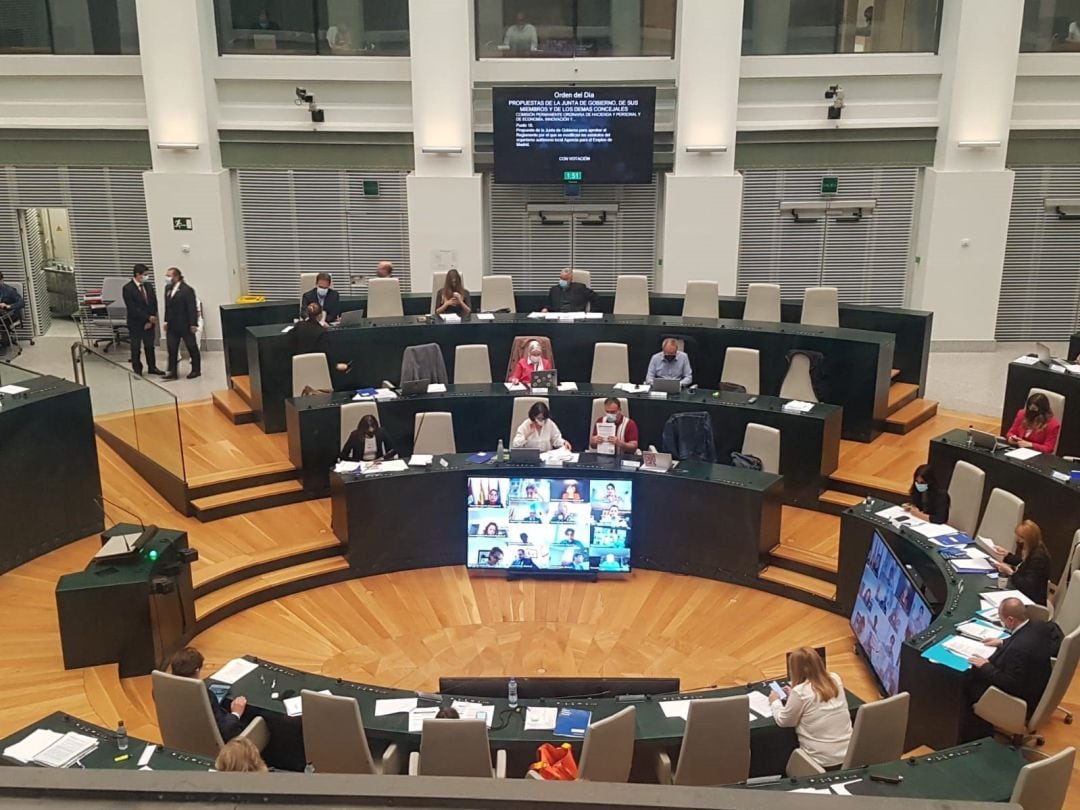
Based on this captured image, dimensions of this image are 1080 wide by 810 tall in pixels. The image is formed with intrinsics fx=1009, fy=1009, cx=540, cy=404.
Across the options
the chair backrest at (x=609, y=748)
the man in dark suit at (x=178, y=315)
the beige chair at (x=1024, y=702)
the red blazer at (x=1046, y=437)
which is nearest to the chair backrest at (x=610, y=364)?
the red blazer at (x=1046, y=437)

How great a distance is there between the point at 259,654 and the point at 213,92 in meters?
10.1

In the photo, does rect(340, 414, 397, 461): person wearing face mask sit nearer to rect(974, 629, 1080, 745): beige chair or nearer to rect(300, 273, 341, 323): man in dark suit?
rect(300, 273, 341, 323): man in dark suit

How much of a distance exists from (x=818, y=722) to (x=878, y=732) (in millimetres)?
394

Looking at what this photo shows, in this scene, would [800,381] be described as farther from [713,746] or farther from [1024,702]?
[713,746]

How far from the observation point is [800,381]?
36.5ft

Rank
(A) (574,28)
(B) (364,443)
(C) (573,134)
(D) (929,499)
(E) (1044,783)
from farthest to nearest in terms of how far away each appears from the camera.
Answer: (A) (574,28)
(C) (573,134)
(B) (364,443)
(D) (929,499)
(E) (1044,783)

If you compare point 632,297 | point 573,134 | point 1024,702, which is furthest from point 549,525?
point 573,134

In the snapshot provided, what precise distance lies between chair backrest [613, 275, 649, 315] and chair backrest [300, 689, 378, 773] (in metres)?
8.43

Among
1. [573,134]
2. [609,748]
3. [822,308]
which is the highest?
[573,134]

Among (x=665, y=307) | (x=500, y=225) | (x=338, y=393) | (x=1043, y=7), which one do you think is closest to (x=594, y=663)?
(x=338, y=393)

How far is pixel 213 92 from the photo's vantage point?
1509 centimetres

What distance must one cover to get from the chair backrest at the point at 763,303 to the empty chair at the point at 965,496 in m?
4.69

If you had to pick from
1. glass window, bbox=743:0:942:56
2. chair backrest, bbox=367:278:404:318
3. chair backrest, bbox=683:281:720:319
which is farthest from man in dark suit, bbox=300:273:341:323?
glass window, bbox=743:0:942:56

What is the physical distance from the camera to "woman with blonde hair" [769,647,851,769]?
577cm
